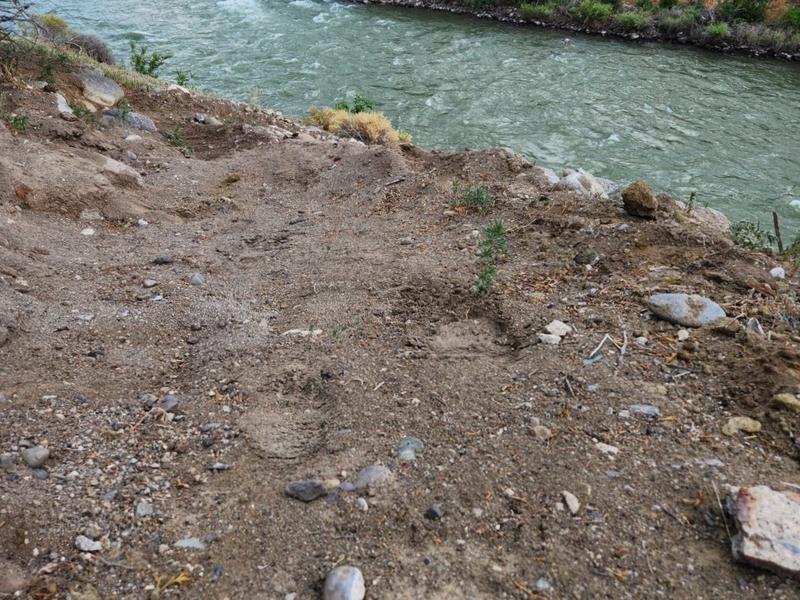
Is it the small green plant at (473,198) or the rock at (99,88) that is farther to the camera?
the rock at (99,88)

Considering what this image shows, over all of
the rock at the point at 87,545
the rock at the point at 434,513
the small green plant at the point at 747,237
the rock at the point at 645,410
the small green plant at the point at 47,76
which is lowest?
the rock at the point at 87,545

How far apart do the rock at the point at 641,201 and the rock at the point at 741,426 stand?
212cm

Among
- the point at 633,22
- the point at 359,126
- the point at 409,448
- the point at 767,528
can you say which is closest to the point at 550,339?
the point at 409,448

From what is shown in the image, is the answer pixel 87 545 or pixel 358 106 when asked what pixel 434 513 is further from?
pixel 358 106

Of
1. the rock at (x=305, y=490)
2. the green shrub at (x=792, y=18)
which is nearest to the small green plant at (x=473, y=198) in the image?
the rock at (x=305, y=490)

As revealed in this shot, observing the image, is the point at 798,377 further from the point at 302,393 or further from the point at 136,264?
the point at 136,264

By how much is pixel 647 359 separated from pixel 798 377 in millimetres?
636

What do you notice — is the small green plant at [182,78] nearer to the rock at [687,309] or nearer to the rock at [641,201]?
the rock at [641,201]

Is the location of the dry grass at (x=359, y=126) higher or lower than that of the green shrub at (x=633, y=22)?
lower

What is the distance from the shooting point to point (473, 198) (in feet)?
17.4

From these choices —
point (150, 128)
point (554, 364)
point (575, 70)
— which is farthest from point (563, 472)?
point (575, 70)

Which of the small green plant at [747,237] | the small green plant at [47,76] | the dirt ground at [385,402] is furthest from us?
the small green plant at [47,76]

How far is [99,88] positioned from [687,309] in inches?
287

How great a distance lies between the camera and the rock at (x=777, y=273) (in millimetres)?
3869
